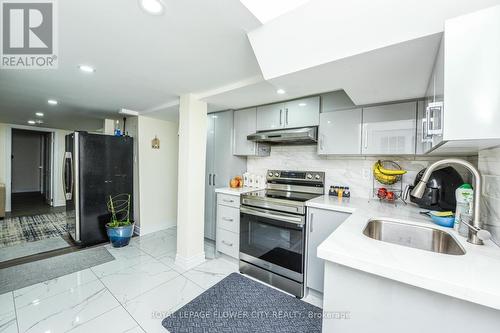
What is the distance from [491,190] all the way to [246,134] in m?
2.30

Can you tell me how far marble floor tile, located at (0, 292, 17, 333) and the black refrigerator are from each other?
3.92 feet

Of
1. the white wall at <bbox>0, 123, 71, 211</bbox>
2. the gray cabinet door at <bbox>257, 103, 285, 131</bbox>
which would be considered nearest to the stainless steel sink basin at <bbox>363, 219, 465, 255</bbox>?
the gray cabinet door at <bbox>257, 103, 285, 131</bbox>

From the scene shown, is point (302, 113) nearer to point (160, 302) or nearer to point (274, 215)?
point (274, 215)

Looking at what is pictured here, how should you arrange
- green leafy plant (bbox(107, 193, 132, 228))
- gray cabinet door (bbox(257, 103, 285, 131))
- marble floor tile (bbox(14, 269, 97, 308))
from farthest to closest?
green leafy plant (bbox(107, 193, 132, 228)), gray cabinet door (bbox(257, 103, 285, 131)), marble floor tile (bbox(14, 269, 97, 308))

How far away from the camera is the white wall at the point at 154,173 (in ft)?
12.0

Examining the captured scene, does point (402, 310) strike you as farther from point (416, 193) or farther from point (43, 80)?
point (43, 80)

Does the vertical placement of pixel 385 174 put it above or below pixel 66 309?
above

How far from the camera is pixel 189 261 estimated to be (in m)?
2.57

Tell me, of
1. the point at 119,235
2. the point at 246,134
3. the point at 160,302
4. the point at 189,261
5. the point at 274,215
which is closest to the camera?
the point at 160,302

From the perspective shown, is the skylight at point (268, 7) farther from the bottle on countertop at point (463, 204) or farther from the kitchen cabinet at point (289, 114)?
the bottle on countertop at point (463, 204)

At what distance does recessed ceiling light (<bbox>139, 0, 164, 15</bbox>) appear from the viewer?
108cm

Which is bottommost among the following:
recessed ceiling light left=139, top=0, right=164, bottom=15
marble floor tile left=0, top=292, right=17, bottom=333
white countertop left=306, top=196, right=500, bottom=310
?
marble floor tile left=0, top=292, right=17, bottom=333

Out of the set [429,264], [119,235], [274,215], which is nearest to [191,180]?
[274,215]

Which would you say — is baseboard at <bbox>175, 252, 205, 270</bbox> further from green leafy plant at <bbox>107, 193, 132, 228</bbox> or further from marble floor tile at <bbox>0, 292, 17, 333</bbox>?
marble floor tile at <bbox>0, 292, 17, 333</bbox>
